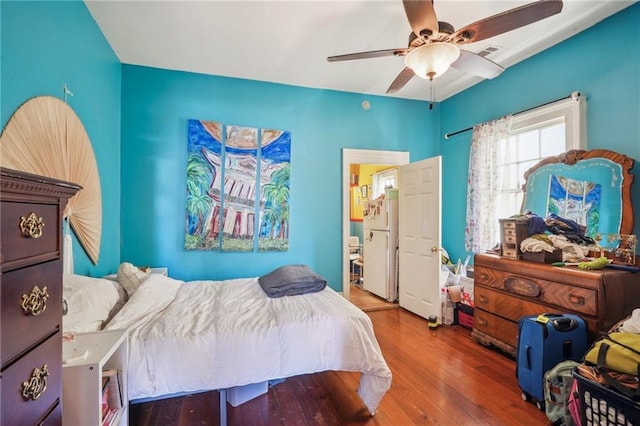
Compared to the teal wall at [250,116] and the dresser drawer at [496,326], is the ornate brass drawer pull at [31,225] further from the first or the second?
the dresser drawer at [496,326]

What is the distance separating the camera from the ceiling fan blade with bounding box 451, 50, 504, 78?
207 cm

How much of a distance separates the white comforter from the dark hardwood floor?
0.83ft

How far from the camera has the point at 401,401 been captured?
1.96 meters

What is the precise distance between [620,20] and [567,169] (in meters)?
1.18

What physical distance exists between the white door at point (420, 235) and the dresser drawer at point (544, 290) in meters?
0.65

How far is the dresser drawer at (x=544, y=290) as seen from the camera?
6.38 ft

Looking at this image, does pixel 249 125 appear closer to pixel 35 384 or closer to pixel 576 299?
pixel 35 384

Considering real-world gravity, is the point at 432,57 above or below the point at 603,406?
above

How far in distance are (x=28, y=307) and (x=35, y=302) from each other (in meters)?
0.02

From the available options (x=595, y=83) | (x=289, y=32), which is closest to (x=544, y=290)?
(x=595, y=83)

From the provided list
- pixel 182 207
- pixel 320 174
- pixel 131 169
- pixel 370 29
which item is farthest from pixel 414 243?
pixel 131 169

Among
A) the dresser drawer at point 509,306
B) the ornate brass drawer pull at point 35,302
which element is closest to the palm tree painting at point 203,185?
the ornate brass drawer pull at point 35,302

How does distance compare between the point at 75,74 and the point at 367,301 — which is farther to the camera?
the point at 367,301

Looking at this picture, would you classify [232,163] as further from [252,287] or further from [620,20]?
[620,20]
